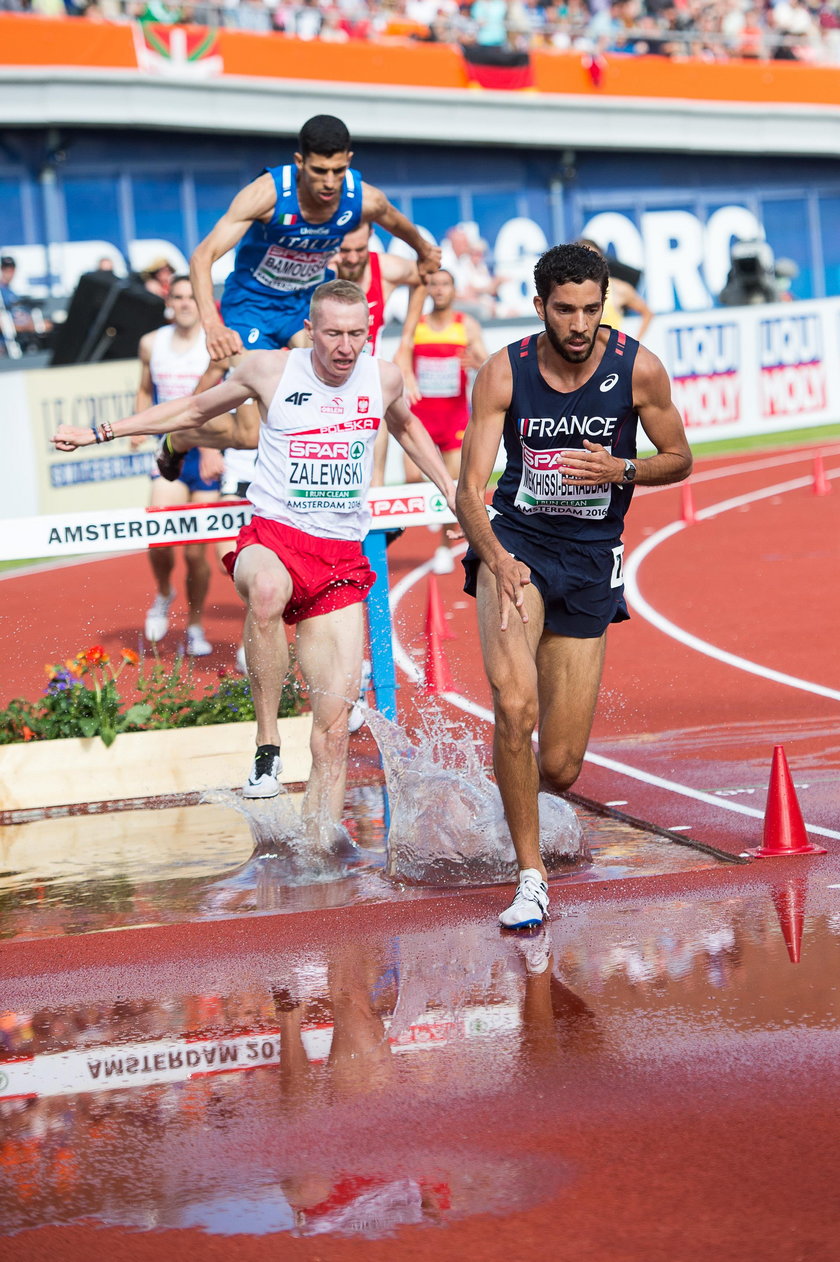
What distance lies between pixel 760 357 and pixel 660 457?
70.6 ft

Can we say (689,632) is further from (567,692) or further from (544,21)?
(544,21)

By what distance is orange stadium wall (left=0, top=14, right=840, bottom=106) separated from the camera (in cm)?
2784

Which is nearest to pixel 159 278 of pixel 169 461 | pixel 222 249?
pixel 169 461

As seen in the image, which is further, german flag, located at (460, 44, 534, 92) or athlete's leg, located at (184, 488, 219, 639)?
german flag, located at (460, 44, 534, 92)

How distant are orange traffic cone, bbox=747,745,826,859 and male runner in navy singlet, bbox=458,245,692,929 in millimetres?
761

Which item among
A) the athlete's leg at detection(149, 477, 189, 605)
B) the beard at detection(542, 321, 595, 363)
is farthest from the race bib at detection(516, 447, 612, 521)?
the athlete's leg at detection(149, 477, 189, 605)

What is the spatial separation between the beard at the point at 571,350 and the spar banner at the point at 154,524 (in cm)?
164

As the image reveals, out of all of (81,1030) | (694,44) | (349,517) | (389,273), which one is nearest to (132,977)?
(81,1030)

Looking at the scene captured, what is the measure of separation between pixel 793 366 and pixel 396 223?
66.8ft

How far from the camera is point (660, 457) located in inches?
244

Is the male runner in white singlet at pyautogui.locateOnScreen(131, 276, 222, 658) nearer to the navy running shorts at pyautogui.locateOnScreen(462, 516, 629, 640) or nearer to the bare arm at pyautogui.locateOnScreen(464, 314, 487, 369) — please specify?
the bare arm at pyautogui.locateOnScreen(464, 314, 487, 369)

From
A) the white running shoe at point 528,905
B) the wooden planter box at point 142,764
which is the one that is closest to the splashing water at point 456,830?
the white running shoe at point 528,905

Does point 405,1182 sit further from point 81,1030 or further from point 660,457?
point 660,457

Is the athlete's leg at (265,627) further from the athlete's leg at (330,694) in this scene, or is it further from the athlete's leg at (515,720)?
the athlete's leg at (515,720)
